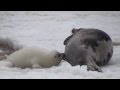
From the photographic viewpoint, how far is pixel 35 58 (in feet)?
16.6

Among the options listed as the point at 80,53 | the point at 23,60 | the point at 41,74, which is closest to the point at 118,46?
the point at 80,53

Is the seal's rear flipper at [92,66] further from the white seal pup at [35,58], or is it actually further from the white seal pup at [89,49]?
the white seal pup at [35,58]

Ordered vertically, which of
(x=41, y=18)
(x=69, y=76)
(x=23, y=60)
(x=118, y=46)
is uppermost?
(x=41, y=18)

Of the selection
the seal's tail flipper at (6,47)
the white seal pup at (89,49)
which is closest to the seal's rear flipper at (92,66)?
the white seal pup at (89,49)

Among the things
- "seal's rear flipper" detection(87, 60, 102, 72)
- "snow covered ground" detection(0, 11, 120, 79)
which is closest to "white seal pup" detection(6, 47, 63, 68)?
"snow covered ground" detection(0, 11, 120, 79)

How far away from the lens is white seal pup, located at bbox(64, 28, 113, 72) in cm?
494

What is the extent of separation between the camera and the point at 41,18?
910 centimetres

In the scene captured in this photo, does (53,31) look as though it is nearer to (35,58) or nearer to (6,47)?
(6,47)

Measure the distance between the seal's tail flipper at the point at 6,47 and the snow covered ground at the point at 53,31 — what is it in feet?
0.40

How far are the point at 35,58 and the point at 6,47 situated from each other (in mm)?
1439

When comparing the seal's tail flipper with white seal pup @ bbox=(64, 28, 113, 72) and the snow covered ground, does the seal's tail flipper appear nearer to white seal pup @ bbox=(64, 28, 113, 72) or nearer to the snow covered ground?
the snow covered ground

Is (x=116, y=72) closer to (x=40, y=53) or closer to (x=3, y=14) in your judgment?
(x=40, y=53)

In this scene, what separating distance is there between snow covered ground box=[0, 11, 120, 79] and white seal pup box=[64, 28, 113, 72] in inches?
4.6

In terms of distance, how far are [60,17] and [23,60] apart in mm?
4220
